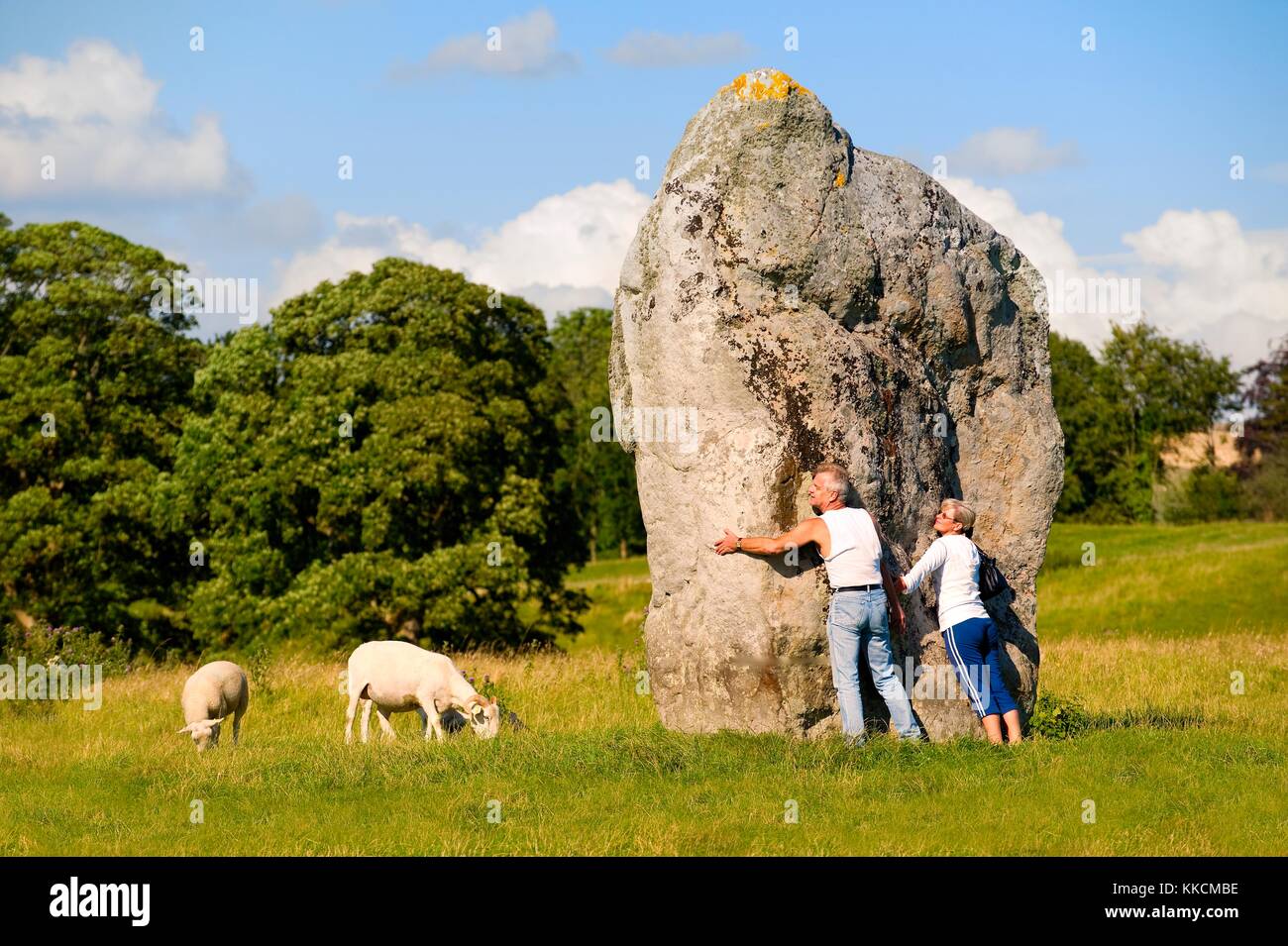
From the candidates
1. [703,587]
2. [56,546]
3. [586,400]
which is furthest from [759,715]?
[586,400]

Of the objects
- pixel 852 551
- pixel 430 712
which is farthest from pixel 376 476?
pixel 852 551

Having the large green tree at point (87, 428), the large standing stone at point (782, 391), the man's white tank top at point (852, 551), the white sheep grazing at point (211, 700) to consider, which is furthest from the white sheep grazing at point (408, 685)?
the large green tree at point (87, 428)

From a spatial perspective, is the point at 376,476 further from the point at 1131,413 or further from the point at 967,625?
the point at 1131,413

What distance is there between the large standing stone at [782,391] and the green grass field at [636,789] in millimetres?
967

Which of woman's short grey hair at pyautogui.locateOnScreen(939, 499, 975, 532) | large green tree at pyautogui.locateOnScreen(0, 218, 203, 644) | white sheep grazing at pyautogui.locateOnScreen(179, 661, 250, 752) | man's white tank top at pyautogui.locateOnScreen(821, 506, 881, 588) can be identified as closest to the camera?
man's white tank top at pyautogui.locateOnScreen(821, 506, 881, 588)

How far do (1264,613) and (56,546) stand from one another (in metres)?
30.8

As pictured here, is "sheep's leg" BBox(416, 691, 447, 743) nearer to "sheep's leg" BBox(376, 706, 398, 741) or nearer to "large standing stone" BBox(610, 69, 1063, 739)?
"sheep's leg" BBox(376, 706, 398, 741)

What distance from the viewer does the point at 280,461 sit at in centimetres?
3052

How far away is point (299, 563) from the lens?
31.4 metres

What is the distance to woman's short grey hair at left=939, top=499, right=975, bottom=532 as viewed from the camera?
12.6 meters

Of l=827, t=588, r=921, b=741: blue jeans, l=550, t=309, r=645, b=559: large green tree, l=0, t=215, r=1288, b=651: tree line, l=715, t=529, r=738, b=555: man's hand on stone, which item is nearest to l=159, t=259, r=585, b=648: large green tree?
l=0, t=215, r=1288, b=651: tree line

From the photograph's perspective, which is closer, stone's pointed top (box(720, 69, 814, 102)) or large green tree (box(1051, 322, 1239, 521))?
stone's pointed top (box(720, 69, 814, 102))

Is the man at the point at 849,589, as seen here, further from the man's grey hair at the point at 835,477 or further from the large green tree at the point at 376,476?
the large green tree at the point at 376,476

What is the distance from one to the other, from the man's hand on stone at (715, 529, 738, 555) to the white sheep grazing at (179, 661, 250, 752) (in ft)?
19.4
